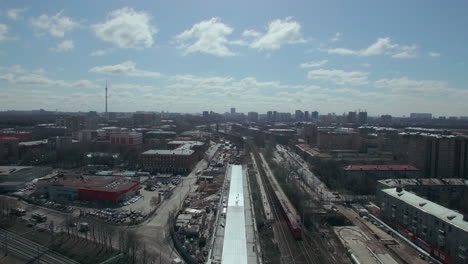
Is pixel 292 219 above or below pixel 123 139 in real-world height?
below

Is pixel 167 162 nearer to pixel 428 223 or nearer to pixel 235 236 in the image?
pixel 235 236

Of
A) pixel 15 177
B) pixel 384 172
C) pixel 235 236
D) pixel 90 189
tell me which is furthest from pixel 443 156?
pixel 15 177

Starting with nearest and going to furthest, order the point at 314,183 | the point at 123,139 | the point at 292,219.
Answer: the point at 292,219 < the point at 314,183 < the point at 123,139

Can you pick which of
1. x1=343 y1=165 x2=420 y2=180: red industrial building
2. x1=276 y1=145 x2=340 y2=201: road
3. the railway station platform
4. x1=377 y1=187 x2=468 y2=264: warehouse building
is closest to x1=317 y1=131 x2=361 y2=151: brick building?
x1=276 y1=145 x2=340 y2=201: road

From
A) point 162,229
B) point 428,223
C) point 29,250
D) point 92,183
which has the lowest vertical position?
point 29,250

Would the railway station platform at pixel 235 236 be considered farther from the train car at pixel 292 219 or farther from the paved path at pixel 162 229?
the paved path at pixel 162 229

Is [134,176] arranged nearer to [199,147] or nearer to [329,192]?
[199,147]
